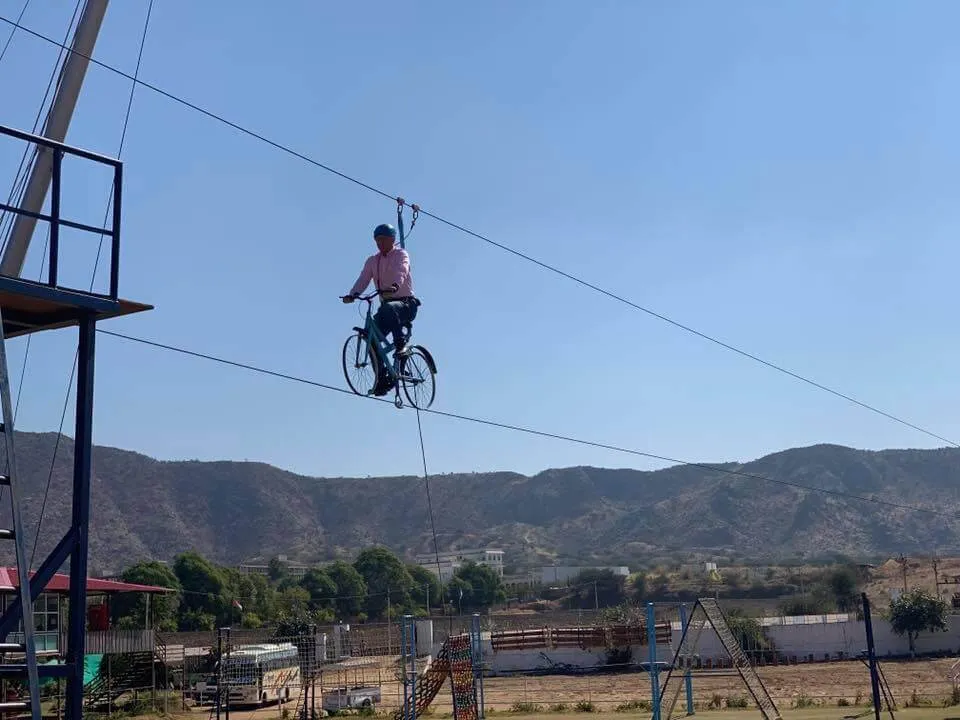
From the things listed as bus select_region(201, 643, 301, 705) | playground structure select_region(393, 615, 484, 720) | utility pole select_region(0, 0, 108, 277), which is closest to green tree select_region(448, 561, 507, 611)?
bus select_region(201, 643, 301, 705)

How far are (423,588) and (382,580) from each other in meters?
6.18

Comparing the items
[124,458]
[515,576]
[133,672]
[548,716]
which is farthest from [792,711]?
[124,458]

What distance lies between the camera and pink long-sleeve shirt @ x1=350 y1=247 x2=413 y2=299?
613 inches

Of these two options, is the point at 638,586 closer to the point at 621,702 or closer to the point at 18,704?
the point at 621,702

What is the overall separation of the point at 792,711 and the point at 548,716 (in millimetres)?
6246

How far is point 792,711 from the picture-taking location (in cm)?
2912

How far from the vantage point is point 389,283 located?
51.1ft

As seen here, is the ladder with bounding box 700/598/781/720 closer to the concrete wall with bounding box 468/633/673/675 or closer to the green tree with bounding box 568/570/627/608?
the concrete wall with bounding box 468/633/673/675

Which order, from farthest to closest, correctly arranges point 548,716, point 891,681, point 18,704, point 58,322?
point 891,681
point 548,716
point 58,322
point 18,704

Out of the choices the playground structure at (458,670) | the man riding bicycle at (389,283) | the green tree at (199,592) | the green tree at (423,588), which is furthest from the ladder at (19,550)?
the green tree at (423,588)

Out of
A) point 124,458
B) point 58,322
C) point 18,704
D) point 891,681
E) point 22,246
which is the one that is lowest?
point 891,681

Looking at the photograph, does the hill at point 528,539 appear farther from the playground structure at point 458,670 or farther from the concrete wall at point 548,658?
the playground structure at point 458,670

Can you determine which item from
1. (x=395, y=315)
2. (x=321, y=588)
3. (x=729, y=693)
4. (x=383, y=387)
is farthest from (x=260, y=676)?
(x=321, y=588)

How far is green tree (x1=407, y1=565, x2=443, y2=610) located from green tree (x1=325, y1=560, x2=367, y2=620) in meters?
4.61
